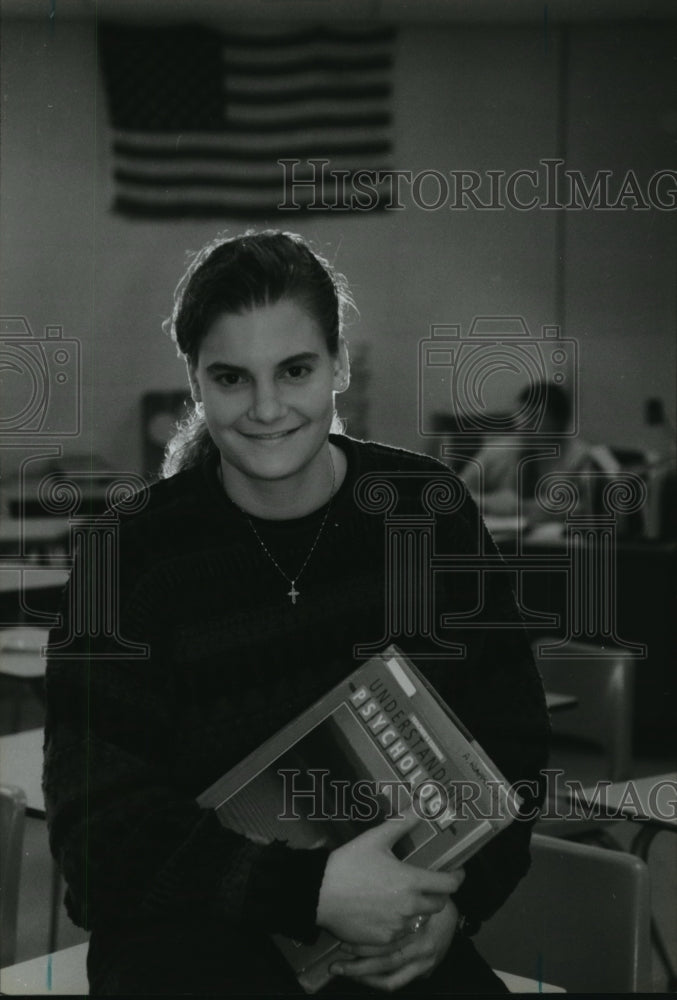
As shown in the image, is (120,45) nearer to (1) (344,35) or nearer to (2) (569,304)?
(1) (344,35)

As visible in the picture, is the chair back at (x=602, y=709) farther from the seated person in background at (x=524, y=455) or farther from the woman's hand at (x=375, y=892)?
the woman's hand at (x=375, y=892)

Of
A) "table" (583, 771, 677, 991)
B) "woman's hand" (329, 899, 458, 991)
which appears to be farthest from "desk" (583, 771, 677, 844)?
"woman's hand" (329, 899, 458, 991)

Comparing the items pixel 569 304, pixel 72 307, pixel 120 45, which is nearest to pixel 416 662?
pixel 569 304

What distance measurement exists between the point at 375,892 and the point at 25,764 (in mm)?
1052

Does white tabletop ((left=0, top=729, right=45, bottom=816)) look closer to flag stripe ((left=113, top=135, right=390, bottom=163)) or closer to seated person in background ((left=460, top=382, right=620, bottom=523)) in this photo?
seated person in background ((left=460, top=382, right=620, bottom=523))

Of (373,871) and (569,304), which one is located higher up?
(569,304)

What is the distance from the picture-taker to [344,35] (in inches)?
66.7

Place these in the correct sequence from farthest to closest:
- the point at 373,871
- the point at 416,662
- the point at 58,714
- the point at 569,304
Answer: the point at 569,304
the point at 416,662
the point at 58,714
the point at 373,871

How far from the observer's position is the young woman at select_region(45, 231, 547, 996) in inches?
45.1

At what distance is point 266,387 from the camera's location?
1.25 metres

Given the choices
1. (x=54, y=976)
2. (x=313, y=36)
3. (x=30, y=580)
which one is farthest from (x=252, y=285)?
(x=30, y=580)

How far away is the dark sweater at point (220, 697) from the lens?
1.16 metres

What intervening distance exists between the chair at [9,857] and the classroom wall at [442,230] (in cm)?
50

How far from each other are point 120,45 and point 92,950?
1.25 metres
